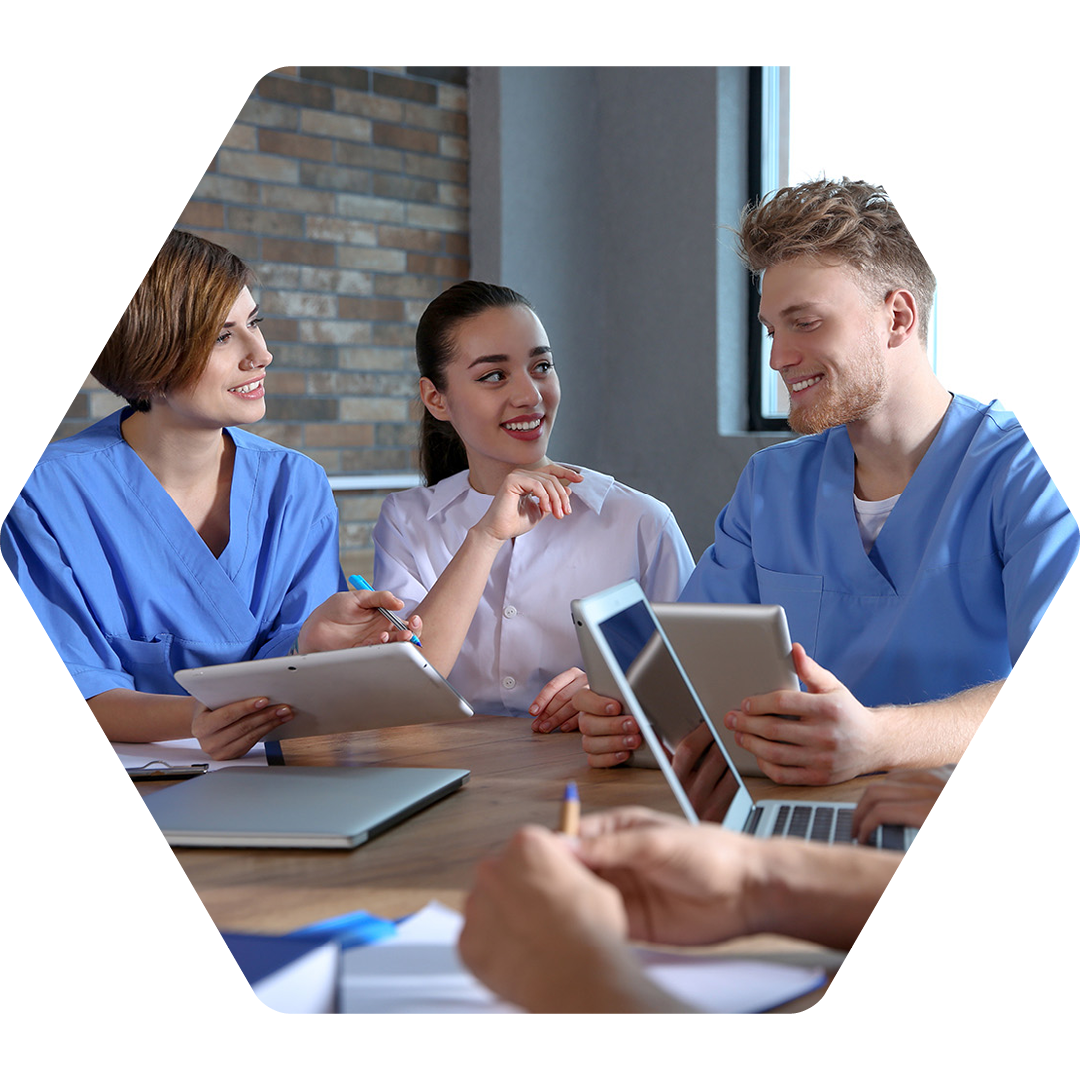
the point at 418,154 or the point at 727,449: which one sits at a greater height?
the point at 418,154

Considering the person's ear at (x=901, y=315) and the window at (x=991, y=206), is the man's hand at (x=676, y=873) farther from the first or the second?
the person's ear at (x=901, y=315)

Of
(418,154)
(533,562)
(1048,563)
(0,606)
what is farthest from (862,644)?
(418,154)

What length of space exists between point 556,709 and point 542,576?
479 millimetres

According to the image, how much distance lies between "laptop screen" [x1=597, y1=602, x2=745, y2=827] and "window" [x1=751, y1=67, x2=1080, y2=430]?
1.34ft

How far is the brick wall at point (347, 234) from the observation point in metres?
3.03

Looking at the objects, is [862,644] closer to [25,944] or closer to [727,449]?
[25,944]

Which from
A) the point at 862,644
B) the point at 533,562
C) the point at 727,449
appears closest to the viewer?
the point at 862,644

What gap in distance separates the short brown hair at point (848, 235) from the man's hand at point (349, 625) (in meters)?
0.79

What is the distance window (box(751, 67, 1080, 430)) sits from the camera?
968 millimetres

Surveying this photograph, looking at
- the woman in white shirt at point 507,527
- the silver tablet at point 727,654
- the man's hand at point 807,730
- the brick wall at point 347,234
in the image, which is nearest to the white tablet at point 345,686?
the silver tablet at point 727,654

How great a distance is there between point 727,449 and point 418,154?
125cm

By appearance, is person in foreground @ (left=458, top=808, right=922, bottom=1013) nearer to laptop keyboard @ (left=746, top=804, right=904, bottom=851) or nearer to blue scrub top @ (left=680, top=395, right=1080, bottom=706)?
laptop keyboard @ (left=746, top=804, right=904, bottom=851)

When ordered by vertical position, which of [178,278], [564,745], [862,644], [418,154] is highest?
[418,154]
